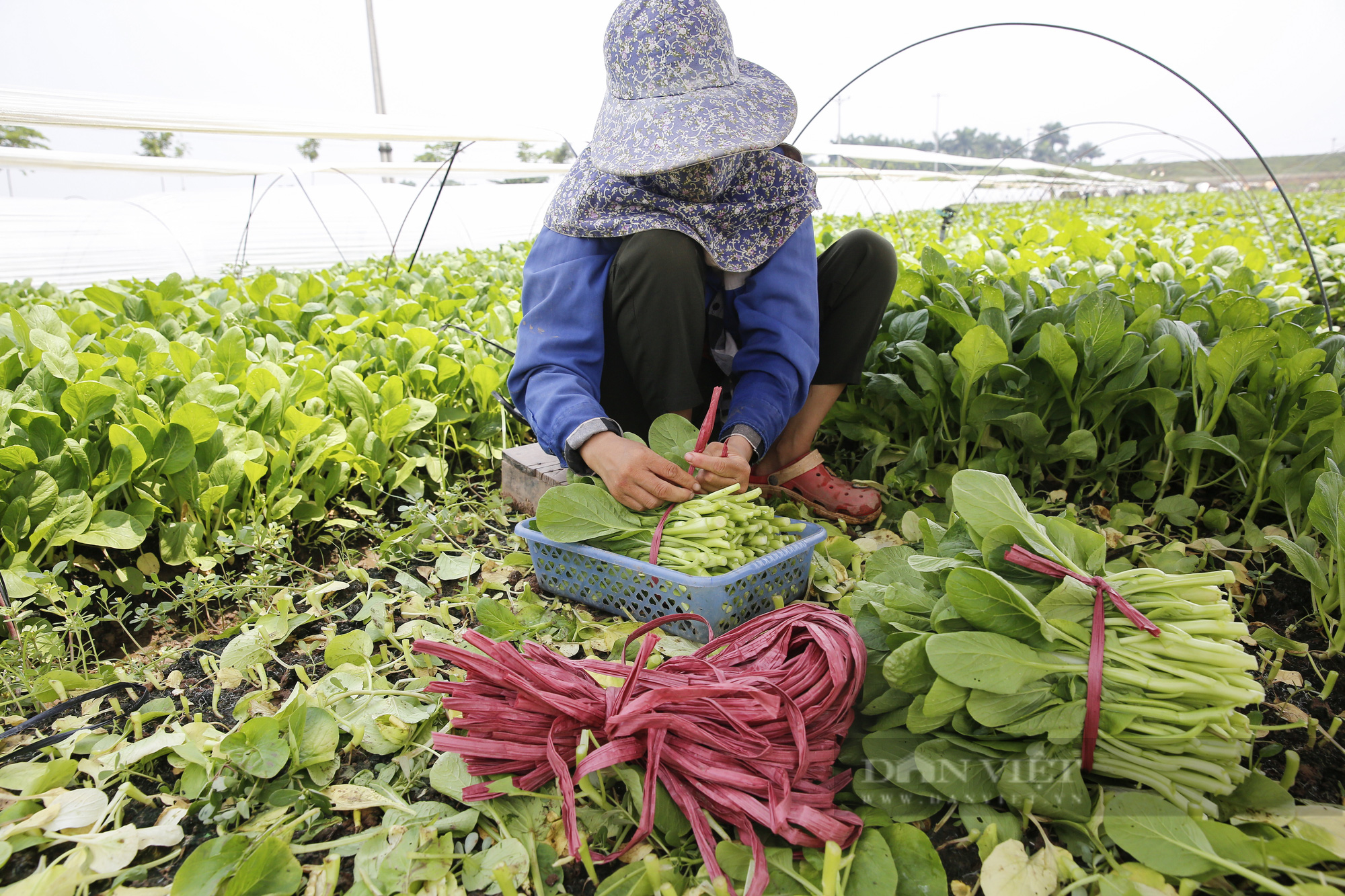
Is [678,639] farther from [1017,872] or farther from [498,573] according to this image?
[1017,872]

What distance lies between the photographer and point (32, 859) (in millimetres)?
897

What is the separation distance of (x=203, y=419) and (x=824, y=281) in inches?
51.6

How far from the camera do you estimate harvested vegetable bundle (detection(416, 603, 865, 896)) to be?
866 millimetres

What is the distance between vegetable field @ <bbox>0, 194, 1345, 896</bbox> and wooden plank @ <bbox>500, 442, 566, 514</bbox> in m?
0.08

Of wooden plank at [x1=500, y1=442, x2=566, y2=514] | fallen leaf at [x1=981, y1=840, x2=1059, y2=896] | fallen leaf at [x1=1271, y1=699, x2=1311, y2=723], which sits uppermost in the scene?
wooden plank at [x1=500, y1=442, x2=566, y2=514]

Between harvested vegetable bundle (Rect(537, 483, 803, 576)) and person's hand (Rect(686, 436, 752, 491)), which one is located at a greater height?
person's hand (Rect(686, 436, 752, 491))

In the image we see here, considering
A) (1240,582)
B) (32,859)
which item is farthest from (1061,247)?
(32,859)

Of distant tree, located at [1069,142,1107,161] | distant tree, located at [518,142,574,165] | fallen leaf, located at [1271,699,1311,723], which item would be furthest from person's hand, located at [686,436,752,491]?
distant tree, located at [518,142,574,165]

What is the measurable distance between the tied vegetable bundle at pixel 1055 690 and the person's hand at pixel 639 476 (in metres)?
0.46

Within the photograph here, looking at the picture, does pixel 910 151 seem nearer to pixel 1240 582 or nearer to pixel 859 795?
pixel 1240 582

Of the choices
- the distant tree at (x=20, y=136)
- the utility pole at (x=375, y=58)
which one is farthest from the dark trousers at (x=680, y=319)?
the distant tree at (x=20, y=136)

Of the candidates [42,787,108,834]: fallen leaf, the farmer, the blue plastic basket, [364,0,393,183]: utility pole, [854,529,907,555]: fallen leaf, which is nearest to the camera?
[42,787,108,834]: fallen leaf

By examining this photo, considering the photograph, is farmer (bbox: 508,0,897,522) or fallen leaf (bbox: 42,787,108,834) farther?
farmer (bbox: 508,0,897,522)

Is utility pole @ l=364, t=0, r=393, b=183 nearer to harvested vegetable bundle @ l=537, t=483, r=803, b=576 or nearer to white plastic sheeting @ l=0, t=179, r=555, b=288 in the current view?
white plastic sheeting @ l=0, t=179, r=555, b=288
